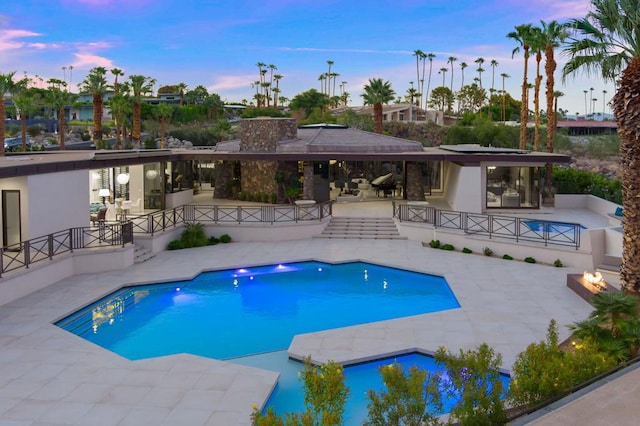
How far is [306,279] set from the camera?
2056 centimetres

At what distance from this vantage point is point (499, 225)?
24.1 metres

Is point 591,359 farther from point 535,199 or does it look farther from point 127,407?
point 535,199

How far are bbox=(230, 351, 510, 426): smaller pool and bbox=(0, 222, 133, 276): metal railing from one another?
28.3ft

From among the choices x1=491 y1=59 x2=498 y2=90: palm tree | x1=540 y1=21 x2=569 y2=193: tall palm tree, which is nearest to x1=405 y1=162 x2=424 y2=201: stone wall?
x1=540 y1=21 x2=569 y2=193: tall palm tree

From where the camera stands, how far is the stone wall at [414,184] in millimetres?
32250

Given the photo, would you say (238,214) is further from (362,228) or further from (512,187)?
(512,187)

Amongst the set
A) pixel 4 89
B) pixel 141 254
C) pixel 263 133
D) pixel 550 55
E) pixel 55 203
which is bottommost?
pixel 141 254

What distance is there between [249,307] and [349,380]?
6.27 metres

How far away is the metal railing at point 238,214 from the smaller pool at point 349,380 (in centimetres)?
1364

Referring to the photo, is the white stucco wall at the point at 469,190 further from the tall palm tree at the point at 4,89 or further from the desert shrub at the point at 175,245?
the tall palm tree at the point at 4,89

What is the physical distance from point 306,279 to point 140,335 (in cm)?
729

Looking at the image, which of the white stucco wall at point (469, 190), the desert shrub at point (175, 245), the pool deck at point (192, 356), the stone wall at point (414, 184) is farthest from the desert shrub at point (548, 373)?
the stone wall at point (414, 184)

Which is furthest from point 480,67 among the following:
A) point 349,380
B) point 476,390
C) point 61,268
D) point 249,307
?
point 476,390

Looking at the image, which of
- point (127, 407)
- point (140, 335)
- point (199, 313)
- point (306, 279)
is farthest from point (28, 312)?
point (306, 279)
